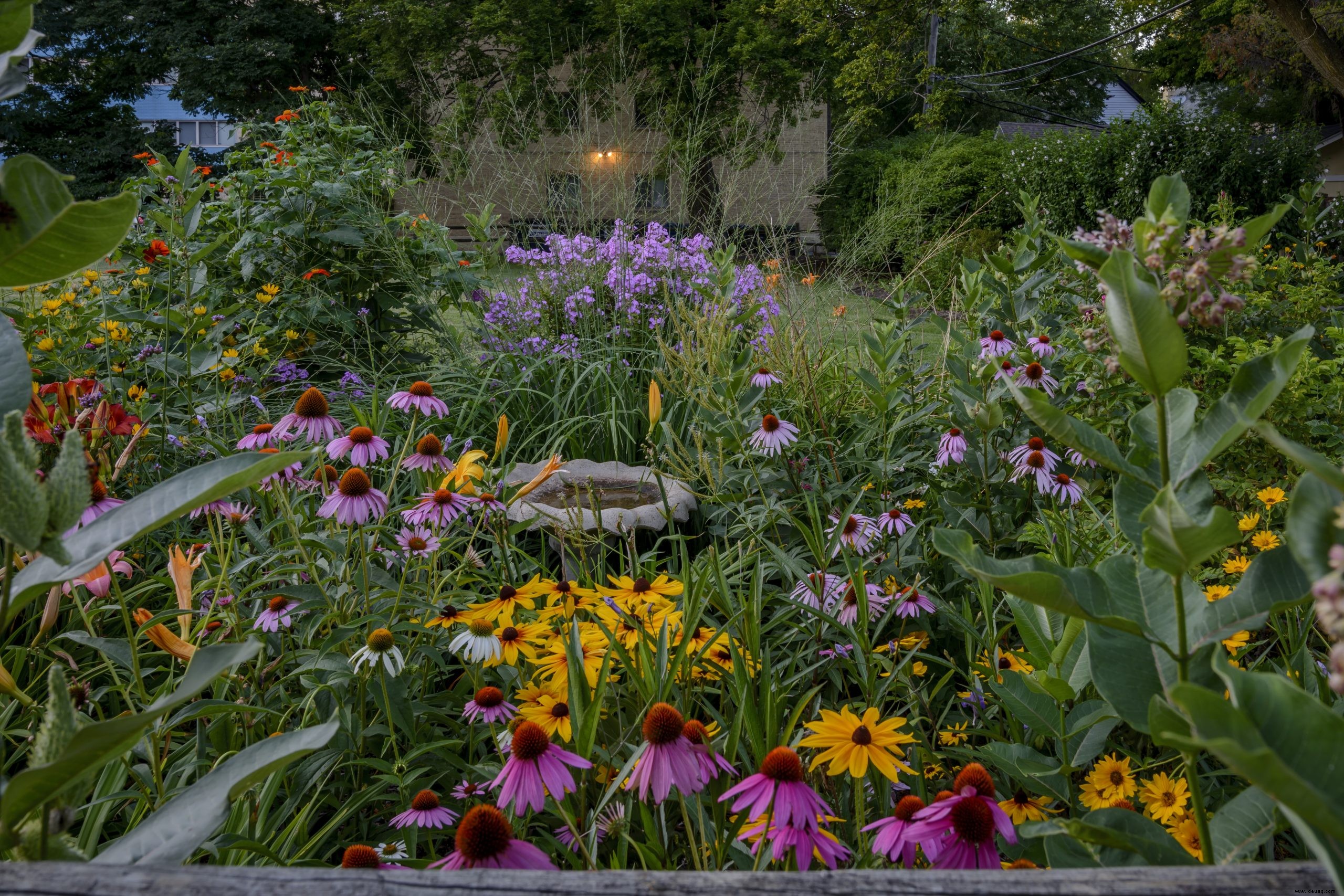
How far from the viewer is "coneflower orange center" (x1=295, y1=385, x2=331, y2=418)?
5.27 ft

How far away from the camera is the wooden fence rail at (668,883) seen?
0.48 m

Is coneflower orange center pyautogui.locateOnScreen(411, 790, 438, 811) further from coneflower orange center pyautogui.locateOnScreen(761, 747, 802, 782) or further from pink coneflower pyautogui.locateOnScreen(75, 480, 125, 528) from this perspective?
pink coneflower pyautogui.locateOnScreen(75, 480, 125, 528)

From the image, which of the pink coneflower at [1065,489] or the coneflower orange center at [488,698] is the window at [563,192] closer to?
the pink coneflower at [1065,489]

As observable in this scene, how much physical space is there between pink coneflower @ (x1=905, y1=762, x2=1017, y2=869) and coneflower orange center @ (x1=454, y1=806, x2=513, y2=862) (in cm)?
38

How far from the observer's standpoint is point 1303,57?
13.9 meters

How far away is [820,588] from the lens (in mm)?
1614

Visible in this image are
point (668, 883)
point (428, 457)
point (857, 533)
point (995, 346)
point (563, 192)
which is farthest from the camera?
point (563, 192)

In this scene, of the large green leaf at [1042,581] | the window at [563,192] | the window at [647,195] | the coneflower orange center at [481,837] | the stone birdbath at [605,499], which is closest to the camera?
the large green leaf at [1042,581]

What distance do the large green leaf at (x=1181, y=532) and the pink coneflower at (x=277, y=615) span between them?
134cm

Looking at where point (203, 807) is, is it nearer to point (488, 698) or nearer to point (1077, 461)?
point (488, 698)

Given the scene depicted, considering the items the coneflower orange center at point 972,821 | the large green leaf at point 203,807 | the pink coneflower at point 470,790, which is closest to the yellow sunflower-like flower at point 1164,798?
the coneflower orange center at point 972,821

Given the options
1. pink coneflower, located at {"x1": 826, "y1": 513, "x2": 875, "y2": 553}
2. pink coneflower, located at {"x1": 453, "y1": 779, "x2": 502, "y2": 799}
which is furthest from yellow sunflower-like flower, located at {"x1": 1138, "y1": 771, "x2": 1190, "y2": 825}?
pink coneflower, located at {"x1": 453, "y1": 779, "x2": 502, "y2": 799}

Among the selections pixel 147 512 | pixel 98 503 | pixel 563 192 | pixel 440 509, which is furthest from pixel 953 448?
pixel 563 192

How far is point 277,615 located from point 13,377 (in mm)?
960
